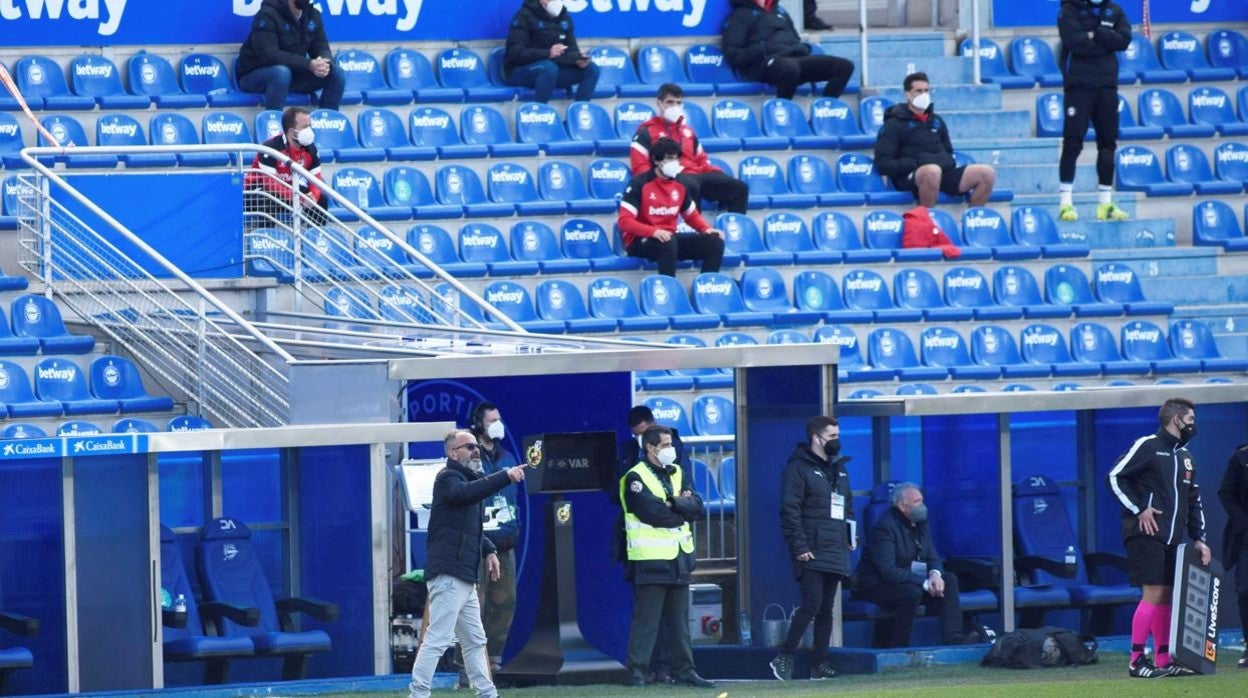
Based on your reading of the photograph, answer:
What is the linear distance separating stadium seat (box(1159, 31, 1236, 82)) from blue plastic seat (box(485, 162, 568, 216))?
735cm

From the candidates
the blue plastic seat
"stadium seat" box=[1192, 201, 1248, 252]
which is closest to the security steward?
the blue plastic seat

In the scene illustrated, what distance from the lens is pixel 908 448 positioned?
50.6ft

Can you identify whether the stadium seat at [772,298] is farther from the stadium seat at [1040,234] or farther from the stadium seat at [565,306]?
the stadium seat at [1040,234]

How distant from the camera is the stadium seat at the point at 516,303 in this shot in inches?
703

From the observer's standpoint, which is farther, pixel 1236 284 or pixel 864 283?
pixel 1236 284

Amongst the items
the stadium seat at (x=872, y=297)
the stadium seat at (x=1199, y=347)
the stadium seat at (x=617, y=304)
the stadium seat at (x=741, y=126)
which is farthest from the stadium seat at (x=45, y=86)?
the stadium seat at (x=1199, y=347)

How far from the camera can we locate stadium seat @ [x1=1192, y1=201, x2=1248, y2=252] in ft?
70.2

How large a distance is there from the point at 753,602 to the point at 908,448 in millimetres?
1555

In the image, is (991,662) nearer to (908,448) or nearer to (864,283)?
(908,448)

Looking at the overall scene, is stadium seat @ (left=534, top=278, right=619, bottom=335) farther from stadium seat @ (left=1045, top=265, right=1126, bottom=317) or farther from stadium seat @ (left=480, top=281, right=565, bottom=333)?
stadium seat @ (left=1045, top=265, right=1126, bottom=317)

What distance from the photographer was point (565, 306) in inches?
720

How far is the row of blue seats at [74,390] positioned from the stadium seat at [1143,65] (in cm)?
1100

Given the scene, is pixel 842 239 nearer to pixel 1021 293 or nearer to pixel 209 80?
pixel 1021 293

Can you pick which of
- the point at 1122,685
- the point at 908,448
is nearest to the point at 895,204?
the point at 908,448
